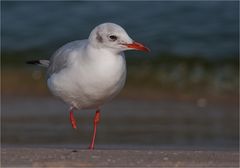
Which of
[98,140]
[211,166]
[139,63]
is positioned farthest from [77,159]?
[139,63]

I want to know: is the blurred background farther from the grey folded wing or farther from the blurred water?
the grey folded wing

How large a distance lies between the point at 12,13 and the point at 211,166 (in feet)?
31.9

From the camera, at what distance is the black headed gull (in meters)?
7.27

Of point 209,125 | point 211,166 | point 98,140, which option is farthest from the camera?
point 209,125

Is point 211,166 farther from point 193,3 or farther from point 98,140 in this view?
point 193,3

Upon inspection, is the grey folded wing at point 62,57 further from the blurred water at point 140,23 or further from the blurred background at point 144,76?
the blurred water at point 140,23

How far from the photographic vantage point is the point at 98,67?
7.30 m

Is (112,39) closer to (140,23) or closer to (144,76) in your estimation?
(144,76)

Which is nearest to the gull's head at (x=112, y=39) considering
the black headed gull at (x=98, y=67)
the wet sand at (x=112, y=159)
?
the black headed gull at (x=98, y=67)

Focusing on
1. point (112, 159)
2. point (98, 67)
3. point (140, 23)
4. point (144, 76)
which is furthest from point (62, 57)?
point (140, 23)

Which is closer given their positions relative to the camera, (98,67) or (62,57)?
(98,67)

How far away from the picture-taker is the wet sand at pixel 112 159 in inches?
247

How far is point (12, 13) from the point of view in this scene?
606 inches

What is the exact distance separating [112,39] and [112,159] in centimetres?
127
